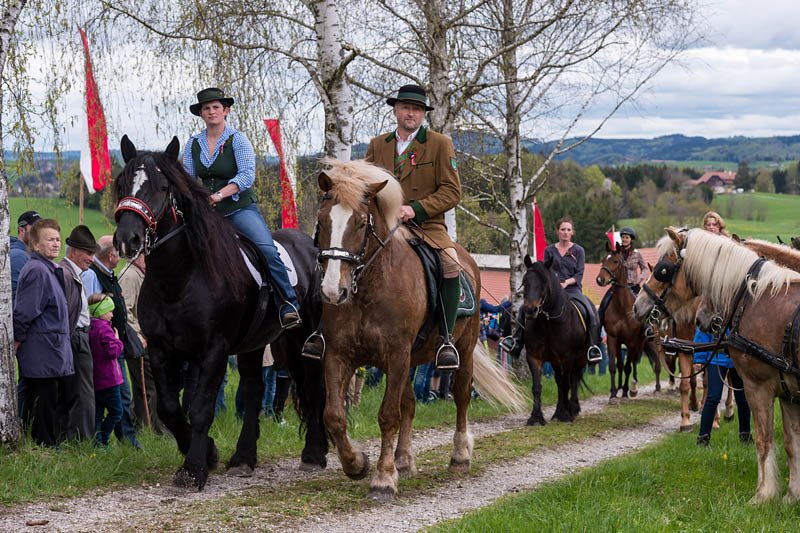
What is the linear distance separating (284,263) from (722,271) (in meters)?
3.78

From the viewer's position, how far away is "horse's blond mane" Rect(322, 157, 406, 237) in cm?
654

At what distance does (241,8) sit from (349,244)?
6.39m

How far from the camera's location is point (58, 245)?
8086mm

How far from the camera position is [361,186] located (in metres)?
6.61

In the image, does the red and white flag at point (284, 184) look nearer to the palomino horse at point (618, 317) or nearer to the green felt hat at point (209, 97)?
the green felt hat at point (209, 97)

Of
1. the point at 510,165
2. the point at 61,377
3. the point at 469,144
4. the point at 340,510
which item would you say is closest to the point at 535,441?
the point at 340,510

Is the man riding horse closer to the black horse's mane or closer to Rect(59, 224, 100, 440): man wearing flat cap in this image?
the black horse's mane

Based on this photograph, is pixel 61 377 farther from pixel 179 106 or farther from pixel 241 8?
pixel 241 8

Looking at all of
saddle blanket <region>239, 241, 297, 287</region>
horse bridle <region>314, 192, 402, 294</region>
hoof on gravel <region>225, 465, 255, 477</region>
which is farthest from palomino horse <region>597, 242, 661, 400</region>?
horse bridle <region>314, 192, 402, 294</region>

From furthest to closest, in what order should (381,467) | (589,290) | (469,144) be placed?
(589,290) < (469,144) < (381,467)

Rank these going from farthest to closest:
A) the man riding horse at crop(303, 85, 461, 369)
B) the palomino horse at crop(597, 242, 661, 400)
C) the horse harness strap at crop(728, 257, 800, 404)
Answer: the palomino horse at crop(597, 242, 661, 400)
the man riding horse at crop(303, 85, 461, 369)
the horse harness strap at crop(728, 257, 800, 404)

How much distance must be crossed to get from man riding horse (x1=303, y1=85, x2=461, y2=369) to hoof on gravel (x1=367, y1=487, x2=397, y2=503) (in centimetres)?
122

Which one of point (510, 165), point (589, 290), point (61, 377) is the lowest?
point (589, 290)

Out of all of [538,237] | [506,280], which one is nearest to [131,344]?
[538,237]
